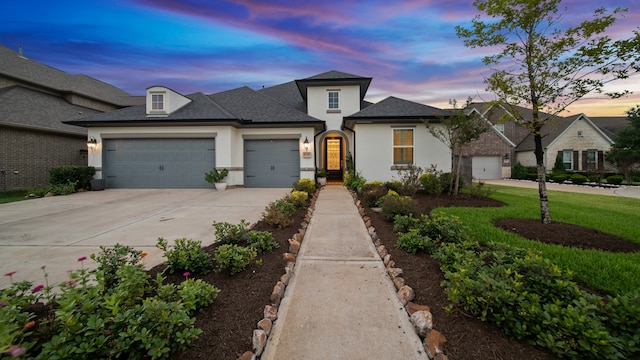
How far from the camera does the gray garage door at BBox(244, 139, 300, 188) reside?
497 inches

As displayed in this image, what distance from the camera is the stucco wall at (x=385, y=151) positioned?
11.6m

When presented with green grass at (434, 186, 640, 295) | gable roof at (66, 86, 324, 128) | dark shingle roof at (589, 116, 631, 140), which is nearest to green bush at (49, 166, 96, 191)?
gable roof at (66, 86, 324, 128)

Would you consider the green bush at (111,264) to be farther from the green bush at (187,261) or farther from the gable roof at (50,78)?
the gable roof at (50,78)

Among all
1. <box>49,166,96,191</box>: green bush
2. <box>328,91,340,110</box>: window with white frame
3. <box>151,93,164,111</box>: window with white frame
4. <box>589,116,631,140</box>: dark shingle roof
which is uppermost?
<box>589,116,631,140</box>: dark shingle roof

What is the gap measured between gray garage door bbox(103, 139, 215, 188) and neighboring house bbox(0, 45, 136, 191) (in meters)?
3.41

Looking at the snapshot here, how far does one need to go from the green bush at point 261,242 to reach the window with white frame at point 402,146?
904 cm

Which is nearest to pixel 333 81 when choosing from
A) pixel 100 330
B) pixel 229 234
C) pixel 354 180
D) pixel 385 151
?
pixel 385 151

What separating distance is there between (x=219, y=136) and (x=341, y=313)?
11.1 metres

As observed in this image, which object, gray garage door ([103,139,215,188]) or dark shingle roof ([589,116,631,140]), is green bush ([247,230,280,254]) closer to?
gray garage door ([103,139,215,188])

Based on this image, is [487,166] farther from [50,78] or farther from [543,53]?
[50,78]

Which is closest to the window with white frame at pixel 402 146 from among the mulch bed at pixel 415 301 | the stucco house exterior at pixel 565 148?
the mulch bed at pixel 415 301

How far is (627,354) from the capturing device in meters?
1.74

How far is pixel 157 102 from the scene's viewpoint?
39.9 ft

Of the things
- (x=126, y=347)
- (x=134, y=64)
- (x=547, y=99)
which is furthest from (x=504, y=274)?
(x=134, y=64)
